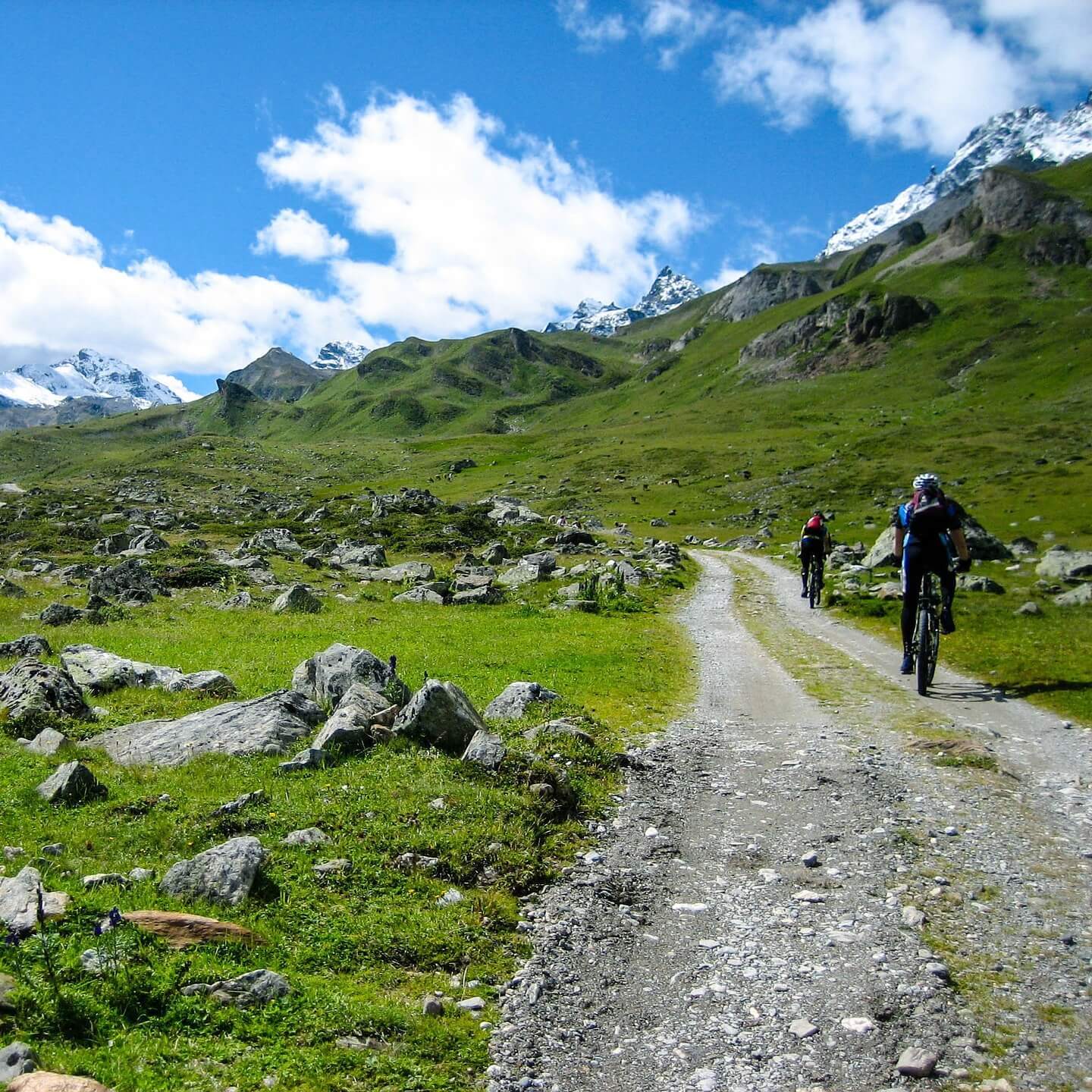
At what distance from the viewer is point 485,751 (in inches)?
472

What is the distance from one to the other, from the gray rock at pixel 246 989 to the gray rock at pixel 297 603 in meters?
26.0

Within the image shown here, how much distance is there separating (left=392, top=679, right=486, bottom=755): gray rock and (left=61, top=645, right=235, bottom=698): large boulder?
6.40 metres

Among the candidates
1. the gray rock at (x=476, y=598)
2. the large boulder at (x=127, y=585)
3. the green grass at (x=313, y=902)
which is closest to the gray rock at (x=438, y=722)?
the green grass at (x=313, y=902)

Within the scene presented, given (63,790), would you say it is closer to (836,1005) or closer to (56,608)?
(836,1005)

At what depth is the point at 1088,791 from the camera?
10.7 meters

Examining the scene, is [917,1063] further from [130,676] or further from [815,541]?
[815,541]

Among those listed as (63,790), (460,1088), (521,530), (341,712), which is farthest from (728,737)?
(521,530)

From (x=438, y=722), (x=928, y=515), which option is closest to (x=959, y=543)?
(x=928, y=515)

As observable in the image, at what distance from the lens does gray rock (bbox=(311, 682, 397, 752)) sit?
41.4 ft

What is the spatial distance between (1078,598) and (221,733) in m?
28.8

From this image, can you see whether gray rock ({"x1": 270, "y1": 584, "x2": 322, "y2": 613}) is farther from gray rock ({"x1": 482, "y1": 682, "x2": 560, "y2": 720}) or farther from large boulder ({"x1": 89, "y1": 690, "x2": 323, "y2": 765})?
gray rock ({"x1": 482, "y1": 682, "x2": 560, "y2": 720})

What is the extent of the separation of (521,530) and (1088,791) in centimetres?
6012

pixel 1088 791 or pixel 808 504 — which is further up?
pixel 808 504

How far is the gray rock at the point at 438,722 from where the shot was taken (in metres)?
12.8
